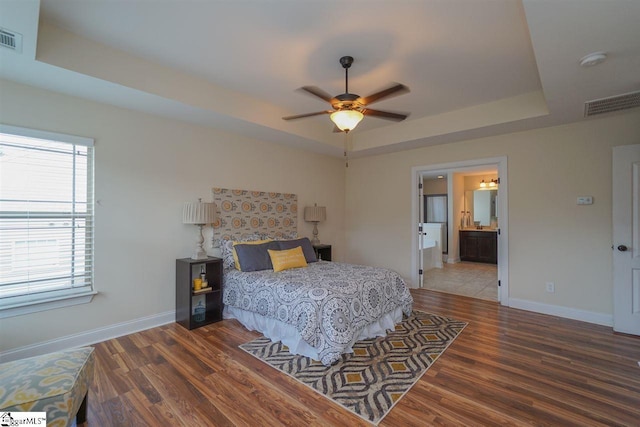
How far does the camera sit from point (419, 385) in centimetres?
222

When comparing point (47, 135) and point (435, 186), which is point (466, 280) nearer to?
point (435, 186)

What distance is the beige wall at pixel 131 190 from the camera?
2699 millimetres

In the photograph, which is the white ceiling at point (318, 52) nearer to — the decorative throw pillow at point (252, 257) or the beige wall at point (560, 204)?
the beige wall at point (560, 204)

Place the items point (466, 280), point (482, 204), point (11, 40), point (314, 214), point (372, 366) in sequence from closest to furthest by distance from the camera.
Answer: point (11, 40) < point (372, 366) < point (314, 214) < point (466, 280) < point (482, 204)

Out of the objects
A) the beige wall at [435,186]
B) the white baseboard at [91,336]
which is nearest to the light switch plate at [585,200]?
the beige wall at [435,186]

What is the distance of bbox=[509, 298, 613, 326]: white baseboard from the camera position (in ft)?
11.4

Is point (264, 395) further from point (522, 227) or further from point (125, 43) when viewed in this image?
point (522, 227)

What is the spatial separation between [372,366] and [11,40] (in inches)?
149

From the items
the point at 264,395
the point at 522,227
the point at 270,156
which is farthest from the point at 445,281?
the point at 264,395

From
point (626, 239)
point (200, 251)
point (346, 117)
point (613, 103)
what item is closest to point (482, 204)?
point (626, 239)

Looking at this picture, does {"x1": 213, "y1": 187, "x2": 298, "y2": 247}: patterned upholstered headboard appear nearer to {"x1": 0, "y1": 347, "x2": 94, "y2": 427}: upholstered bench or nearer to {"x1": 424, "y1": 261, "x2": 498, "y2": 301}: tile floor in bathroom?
{"x1": 0, "y1": 347, "x2": 94, "y2": 427}: upholstered bench

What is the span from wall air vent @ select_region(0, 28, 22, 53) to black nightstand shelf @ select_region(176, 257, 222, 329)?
2320 millimetres

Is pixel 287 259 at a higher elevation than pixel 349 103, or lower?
lower

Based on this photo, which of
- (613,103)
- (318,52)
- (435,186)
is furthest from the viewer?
(435,186)
